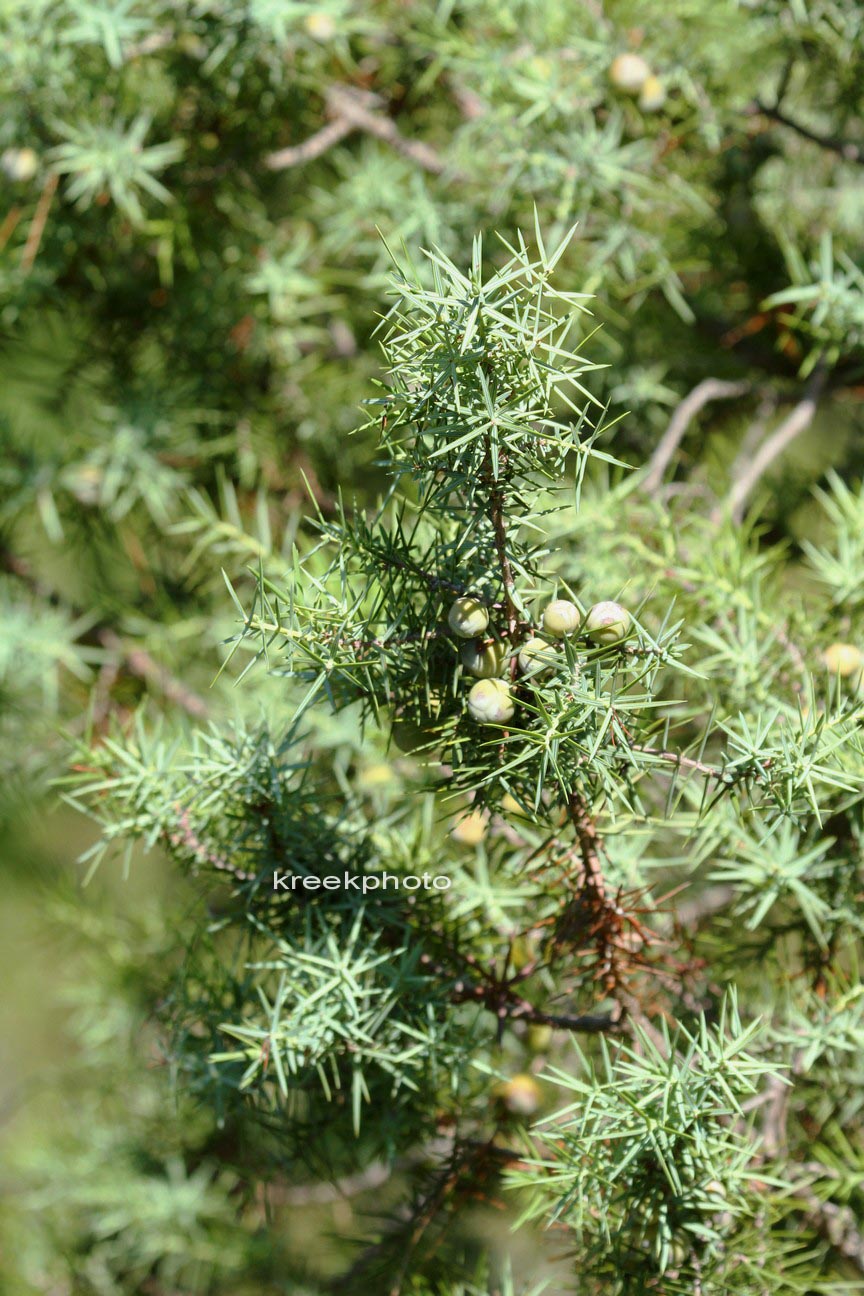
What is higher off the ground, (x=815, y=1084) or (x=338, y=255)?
(x=338, y=255)

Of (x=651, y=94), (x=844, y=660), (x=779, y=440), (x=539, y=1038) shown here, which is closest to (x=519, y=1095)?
(x=539, y=1038)

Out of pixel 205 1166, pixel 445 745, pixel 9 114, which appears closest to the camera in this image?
pixel 445 745

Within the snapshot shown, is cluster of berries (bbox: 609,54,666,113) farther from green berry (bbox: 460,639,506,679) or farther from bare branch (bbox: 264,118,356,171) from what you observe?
green berry (bbox: 460,639,506,679)

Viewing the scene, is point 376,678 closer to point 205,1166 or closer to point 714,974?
point 714,974

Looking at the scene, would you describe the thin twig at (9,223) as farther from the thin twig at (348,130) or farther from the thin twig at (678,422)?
the thin twig at (678,422)

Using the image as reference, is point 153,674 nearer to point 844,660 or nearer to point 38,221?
point 38,221

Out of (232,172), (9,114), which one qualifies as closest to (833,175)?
(232,172)

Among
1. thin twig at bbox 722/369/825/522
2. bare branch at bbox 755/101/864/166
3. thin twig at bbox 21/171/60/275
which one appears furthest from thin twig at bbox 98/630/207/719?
bare branch at bbox 755/101/864/166

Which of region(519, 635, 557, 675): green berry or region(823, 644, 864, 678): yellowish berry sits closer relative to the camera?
region(519, 635, 557, 675): green berry
